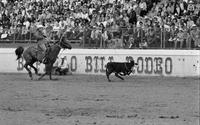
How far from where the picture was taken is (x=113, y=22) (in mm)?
28375

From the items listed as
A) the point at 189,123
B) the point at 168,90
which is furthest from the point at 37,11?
the point at 189,123

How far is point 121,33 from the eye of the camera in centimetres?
2747

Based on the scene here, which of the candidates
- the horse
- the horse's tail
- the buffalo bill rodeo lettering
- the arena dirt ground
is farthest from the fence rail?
the horse's tail

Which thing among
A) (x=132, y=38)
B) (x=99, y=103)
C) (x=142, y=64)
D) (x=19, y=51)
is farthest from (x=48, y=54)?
(x=99, y=103)

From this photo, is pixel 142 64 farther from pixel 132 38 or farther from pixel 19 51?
pixel 19 51

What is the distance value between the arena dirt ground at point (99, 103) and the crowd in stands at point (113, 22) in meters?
4.25

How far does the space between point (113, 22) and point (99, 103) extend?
13256 millimetres

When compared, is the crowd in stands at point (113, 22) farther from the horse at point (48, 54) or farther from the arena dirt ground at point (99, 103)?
the arena dirt ground at point (99, 103)

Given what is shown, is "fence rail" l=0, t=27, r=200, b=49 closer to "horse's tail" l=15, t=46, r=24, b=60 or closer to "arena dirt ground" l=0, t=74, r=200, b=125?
"arena dirt ground" l=0, t=74, r=200, b=125

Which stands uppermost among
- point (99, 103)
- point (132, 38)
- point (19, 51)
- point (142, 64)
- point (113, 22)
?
point (113, 22)

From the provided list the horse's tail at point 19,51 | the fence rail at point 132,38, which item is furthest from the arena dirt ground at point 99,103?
the fence rail at point 132,38

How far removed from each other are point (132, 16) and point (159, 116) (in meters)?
17.0

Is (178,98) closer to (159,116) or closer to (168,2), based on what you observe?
(159,116)

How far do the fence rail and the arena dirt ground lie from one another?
11.9 ft
